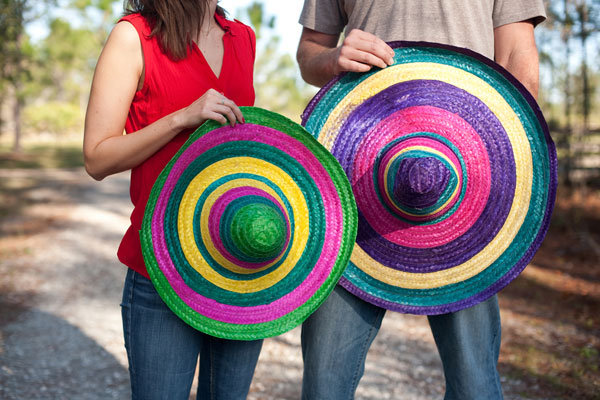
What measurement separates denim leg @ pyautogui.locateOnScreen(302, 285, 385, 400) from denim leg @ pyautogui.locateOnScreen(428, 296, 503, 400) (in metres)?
0.23

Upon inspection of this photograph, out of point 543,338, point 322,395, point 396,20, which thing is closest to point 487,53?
point 396,20

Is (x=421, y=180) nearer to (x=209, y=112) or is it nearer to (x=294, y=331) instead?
(x=209, y=112)

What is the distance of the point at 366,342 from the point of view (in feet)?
6.32

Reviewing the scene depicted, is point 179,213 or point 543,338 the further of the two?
point 543,338

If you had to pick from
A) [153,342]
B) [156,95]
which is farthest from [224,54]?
[153,342]

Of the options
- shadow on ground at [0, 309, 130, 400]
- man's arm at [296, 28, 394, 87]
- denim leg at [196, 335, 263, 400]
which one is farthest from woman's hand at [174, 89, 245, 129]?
shadow on ground at [0, 309, 130, 400]

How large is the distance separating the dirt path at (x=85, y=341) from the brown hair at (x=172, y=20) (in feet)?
8.44

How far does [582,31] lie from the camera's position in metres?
6.50

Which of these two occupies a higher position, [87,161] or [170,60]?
[170,60]

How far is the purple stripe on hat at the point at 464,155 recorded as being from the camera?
1.70 m

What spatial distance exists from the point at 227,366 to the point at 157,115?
0.79m

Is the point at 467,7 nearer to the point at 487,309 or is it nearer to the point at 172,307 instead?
the point at 487,309

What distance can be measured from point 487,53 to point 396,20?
0.30 metres

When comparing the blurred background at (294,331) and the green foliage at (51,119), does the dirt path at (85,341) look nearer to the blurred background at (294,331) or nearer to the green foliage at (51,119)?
the blurred background at (294,331)
